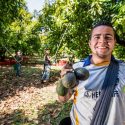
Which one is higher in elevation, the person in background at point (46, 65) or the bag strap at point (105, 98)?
the bag strap at point (105, 98)

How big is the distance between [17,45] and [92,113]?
31805 millimetres

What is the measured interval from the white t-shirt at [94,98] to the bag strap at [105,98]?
4 centimetres

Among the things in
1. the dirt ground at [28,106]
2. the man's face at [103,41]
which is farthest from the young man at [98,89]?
the dirt ground at [28,106]

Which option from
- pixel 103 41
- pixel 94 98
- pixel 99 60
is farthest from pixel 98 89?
pixel 103 41

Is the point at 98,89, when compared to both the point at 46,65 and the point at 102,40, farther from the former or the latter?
the point at 46,65

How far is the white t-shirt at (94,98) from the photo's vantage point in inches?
98.4

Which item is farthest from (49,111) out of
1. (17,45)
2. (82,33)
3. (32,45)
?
(32,45)

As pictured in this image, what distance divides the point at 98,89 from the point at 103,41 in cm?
44

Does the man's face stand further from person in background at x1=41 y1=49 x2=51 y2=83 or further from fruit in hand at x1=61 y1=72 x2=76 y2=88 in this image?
person in background at x1=41 y1=49 x2=51 y2=83

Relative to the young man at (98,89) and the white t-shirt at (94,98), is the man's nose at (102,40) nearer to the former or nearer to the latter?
the young man at (98,89)

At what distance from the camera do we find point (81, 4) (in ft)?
26.0

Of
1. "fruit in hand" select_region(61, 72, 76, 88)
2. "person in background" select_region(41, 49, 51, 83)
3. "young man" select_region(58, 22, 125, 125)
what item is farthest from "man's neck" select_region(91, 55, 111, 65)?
"person in background" select_region(41, 49, 51, 83)

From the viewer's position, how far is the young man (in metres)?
2.50

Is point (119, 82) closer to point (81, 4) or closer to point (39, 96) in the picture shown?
point (81, 4)
